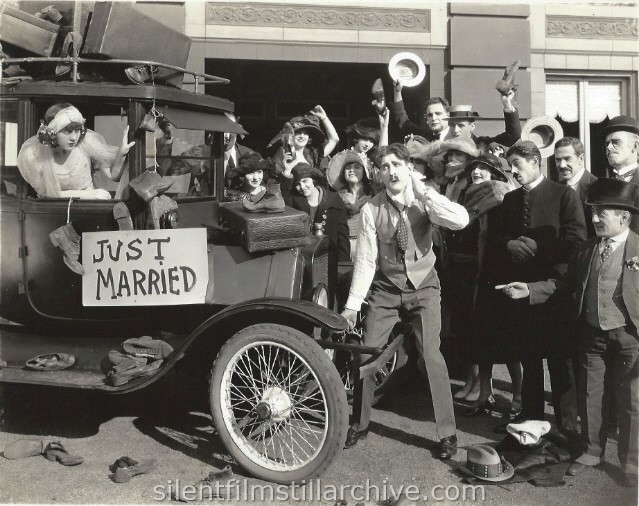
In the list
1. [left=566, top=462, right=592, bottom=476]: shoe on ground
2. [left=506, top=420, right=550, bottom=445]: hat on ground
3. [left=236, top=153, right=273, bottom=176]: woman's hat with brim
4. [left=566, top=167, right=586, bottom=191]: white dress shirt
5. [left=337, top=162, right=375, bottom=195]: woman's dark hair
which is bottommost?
[left=566, top=462, right=592, bottom=476]: shoe on ground

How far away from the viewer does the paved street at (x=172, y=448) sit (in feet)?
11.8

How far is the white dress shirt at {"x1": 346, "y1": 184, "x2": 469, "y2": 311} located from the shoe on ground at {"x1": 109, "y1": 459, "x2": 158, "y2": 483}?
1.39 meters

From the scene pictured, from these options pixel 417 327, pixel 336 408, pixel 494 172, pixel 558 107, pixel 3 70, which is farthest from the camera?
pixel 558 107

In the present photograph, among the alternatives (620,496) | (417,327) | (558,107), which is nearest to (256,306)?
(417,327)

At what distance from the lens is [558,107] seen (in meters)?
10.1

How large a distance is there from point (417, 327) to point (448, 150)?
5.95 ft

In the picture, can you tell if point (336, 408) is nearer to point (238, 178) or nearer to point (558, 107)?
point (238, 178)

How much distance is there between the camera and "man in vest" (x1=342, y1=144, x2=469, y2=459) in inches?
161

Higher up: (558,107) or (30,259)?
(558,107)

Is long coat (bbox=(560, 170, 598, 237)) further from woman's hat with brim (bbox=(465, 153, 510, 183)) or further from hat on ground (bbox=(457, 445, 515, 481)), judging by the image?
hat on ground (bbox=(457, 445, 515, 481))

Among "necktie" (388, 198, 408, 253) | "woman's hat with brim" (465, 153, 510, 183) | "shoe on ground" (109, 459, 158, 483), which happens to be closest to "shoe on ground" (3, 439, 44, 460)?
"shoe on ground" (109, 459, 158, 483)

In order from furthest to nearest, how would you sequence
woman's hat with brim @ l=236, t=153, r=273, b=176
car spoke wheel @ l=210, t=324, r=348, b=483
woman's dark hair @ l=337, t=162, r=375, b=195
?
woman's dark hair @ l=337, t=162, r=375, b=195 → woman's hat with brim @ l=236, t=153, r=273, b=176 → car spoke wheel @ l=210, t=324, r=348, b=483

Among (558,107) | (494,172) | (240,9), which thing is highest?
(240,9)

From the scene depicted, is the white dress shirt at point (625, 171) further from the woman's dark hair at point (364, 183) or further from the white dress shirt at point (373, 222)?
the woman's dark hair at point (364, 183)
